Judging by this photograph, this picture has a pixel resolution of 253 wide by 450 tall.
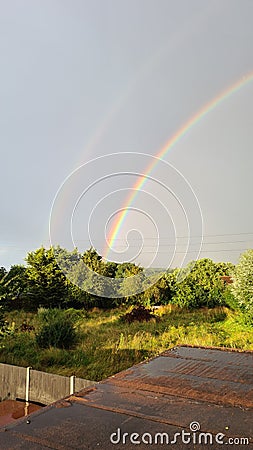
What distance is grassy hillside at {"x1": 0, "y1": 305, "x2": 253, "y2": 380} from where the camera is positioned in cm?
941

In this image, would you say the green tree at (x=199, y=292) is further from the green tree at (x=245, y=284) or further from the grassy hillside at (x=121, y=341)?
the green tree at (x=245, y=284)

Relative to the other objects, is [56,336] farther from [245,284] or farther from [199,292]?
[199,292]

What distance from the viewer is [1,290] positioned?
411 inches

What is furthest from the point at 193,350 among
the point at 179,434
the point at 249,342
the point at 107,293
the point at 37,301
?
the point at 37,301

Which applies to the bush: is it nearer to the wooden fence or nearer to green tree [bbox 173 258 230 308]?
the wooden fence

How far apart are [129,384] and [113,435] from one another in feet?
3.64

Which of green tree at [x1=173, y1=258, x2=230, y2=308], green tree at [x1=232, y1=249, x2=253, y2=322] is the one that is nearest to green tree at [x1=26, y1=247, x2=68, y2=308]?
green tree at [x1=173, y1=258, x2=230, y2=308]

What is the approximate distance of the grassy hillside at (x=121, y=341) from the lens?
941cm

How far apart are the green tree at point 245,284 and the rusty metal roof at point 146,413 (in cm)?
1078

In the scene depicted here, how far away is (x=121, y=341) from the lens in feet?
37.4

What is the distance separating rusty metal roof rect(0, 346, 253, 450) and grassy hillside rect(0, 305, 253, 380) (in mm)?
5482

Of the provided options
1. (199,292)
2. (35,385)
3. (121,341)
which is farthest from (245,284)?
(35,385)

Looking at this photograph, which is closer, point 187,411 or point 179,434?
point 179,434

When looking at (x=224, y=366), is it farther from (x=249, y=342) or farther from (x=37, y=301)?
(x=37, y=301)
